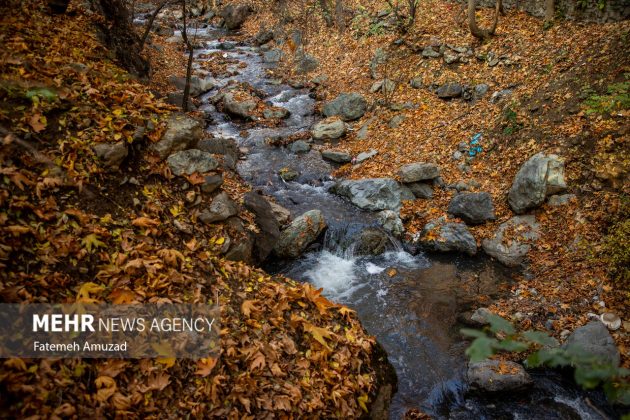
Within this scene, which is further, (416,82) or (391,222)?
(416,82)

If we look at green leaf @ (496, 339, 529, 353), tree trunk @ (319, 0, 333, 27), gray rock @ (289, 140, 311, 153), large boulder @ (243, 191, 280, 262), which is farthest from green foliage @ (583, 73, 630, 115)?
tree trunk @ (319, 0, 333, 27)

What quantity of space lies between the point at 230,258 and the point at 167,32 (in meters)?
18.8

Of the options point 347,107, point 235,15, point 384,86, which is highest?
point 235,15

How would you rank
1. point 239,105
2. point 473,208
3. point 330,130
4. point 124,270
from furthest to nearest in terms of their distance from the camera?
1. point 239,105
2. point 330,130
3. point 473,208
4. point 124,270

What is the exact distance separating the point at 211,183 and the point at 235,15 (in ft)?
69.7

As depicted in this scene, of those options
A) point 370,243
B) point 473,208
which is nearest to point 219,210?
point 370,243

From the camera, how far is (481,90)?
11.1 meters

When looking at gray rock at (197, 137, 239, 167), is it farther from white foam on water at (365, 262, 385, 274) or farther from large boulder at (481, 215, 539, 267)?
large boulder at (481, 215, 539, 267)

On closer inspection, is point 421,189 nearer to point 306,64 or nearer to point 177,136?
point 177,136

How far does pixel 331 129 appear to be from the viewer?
42.9ft

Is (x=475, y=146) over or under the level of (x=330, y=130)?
over

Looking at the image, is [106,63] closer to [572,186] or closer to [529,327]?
[529,327]

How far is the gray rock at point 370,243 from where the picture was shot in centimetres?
884

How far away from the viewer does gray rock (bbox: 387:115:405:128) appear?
12047mm
